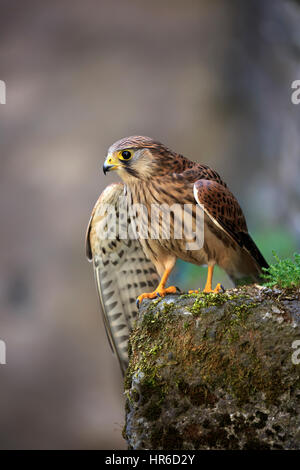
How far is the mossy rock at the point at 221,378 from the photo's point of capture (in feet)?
5.79

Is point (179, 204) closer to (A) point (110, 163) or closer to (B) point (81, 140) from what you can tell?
(A) point (110, 163)

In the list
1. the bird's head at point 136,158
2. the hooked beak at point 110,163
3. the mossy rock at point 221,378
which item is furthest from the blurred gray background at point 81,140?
the mossy rock at point 221,378

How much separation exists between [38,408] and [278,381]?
387 cm

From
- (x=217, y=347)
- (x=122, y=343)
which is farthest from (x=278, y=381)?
(x=122, y=343)

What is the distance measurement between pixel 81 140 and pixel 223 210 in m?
3.07

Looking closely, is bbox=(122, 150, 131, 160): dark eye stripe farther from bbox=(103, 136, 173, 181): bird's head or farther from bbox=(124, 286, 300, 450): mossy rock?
bbox=(124, 286, 300, 450): mossy rock

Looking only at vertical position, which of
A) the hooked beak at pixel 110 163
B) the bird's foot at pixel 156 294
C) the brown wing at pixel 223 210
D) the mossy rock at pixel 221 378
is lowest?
the mossy rock at pixel 221 378

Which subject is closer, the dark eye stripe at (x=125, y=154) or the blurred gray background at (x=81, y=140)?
the dark eye stripe at (x=125, y=154)

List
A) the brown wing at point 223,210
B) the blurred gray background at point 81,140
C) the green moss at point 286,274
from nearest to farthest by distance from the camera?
the green moss at point 286,274, the brown wing at point 223,210, the blurred gray background at point 81,140

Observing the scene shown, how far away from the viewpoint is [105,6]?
186 inches

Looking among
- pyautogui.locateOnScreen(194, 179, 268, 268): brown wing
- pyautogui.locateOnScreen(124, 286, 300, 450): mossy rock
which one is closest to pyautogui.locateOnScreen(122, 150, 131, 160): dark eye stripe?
pyautogui.locateOnScreen(194, 179, 268, 268): brown wing

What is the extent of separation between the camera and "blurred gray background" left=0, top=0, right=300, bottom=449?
15.9ft

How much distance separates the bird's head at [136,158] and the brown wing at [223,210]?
0.76ft

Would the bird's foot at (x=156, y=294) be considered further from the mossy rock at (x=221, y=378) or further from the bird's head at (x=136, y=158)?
the bird's head at (x=136, y=158)
